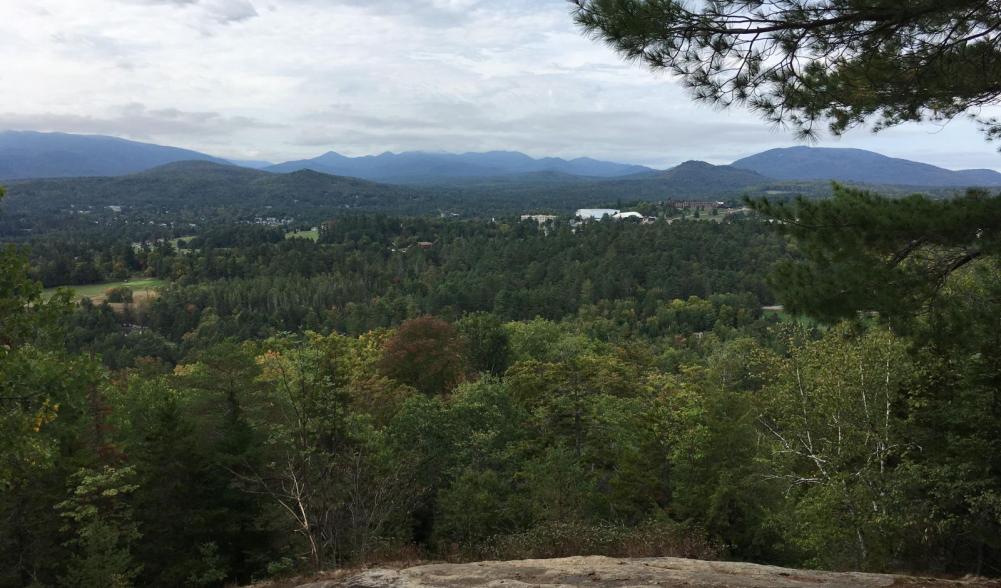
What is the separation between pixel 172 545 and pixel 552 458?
30.1 ft

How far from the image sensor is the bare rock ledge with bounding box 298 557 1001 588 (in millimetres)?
6254

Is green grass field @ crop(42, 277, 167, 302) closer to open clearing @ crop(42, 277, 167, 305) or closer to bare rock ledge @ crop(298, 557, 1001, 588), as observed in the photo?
open clearing @ crop(42, 277, 167, 305)

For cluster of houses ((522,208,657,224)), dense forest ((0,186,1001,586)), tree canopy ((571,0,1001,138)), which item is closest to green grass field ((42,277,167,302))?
dense forest ((0,186,1001,586))

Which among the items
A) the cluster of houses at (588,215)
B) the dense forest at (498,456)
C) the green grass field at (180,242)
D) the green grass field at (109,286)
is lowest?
the green grass field at (109,286)

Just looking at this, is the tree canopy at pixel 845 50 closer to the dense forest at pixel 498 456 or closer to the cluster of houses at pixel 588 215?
the dense forest at pixel 498 456

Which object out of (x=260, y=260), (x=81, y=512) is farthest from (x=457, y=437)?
(x=260, y=260)

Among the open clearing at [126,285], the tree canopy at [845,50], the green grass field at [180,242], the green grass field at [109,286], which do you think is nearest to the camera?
the tree canopy at [845,50]

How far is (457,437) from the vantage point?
1630 centimetres

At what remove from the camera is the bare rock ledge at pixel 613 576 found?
6.25 metres

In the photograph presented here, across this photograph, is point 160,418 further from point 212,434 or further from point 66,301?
point 66,301

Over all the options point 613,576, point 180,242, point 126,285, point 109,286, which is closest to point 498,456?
point 613,576

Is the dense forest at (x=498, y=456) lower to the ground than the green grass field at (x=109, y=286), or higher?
higher

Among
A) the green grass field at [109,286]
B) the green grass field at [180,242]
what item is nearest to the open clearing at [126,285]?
the green grass field at [109,286]

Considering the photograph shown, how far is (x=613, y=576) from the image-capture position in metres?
6.52
